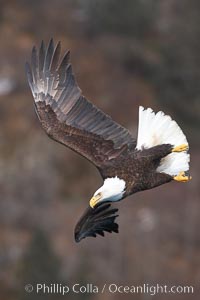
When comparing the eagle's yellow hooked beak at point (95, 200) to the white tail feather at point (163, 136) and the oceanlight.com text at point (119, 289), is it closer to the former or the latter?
the white tail feather at point (163, 136)

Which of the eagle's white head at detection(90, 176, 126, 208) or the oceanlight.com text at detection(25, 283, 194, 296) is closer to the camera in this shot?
the eagle's white head at detection(90, 176, 126, 208)

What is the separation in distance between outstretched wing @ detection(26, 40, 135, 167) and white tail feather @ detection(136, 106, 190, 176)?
0.59 ft

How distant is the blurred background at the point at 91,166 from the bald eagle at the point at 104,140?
990cm

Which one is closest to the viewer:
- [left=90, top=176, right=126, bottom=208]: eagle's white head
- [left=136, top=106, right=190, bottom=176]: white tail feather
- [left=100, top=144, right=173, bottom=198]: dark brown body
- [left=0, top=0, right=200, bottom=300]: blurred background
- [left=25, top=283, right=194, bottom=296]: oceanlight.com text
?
[left=90, top=176, right=126, bottom=208]: eagle's white head

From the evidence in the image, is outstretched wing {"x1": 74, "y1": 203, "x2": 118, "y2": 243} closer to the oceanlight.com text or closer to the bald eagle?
the bald eagle

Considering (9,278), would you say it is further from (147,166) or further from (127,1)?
(147,166)

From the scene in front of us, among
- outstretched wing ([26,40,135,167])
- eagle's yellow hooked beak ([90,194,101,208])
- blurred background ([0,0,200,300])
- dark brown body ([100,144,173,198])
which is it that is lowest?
eagle's yellow hooked beak ([90,194,101,208])

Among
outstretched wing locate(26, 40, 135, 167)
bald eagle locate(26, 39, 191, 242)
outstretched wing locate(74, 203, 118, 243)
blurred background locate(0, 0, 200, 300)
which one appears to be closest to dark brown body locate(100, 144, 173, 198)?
bald eagle locate(26, 39, 191, 242)

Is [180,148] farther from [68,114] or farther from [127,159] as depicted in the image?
[68,114]

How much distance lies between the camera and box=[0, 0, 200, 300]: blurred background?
26.3 metres

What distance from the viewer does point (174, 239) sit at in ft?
93.7

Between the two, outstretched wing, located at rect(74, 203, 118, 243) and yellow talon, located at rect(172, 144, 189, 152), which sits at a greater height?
yellow talon, located at rect(172, 144, 189, 152)

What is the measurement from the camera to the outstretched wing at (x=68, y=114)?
38.7 feet

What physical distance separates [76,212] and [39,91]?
15865mm
